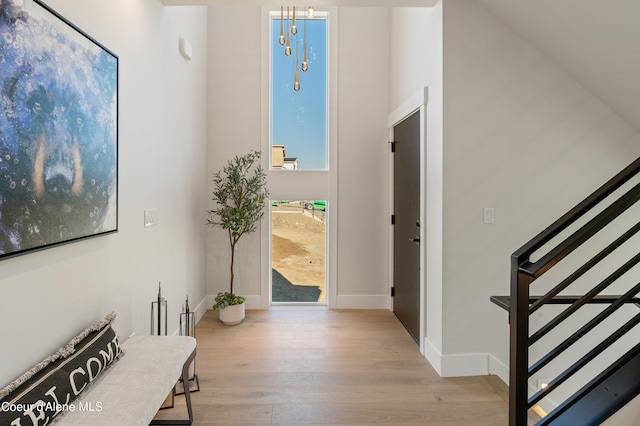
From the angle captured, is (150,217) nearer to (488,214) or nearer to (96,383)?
(96,383)

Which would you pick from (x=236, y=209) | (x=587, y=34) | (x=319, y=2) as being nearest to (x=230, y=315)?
(x=236, y=209)

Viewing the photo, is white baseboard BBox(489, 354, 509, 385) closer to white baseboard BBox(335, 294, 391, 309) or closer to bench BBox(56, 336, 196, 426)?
white baseboard BBox(335, 294, 391, 309)

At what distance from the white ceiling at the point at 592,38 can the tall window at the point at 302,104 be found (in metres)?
2.06

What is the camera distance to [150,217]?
2.51m

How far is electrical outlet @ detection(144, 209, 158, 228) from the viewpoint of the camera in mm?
2442

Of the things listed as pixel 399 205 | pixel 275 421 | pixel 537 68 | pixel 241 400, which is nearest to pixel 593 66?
pixel 537 68

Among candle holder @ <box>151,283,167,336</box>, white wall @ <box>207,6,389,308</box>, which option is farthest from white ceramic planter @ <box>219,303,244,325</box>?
candle holder @ <box>151,283,167,336</box>

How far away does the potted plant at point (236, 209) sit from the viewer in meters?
3.64

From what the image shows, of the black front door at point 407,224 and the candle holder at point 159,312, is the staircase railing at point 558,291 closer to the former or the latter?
the black front door at point 407,224

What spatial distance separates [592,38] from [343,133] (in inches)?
96.1

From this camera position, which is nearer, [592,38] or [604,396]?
[604,396]

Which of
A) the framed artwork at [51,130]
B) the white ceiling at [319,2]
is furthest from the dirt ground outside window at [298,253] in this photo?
the framed artwork at [51,130]

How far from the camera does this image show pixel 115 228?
1.99 meters

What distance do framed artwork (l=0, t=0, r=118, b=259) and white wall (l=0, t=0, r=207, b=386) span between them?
10 centimetres
